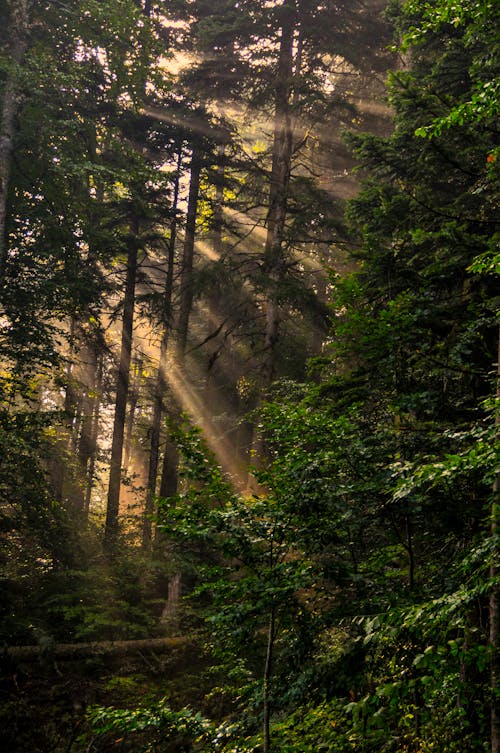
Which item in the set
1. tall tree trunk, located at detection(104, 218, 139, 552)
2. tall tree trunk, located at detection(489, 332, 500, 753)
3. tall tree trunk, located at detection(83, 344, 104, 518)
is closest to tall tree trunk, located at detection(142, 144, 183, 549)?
tall tree trunk, located at detection(104, 218, 139, 552)

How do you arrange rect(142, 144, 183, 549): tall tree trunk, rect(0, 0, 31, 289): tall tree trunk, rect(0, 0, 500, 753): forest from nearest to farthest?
1. rect(0, 0, 500, 753): forest
2. rect(0, 0, 31, 289): tall tree trunk
3. rect(142, 144, 183, 549): tall tree trunk

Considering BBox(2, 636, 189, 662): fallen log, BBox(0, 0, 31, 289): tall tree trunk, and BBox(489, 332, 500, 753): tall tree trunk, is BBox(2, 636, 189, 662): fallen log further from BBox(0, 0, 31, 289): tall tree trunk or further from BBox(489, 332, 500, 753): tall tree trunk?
BBox(489, 332, 500, 753): tall tree trunk

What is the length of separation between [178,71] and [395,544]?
58.1 ft

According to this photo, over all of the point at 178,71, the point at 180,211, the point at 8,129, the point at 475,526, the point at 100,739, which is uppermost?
the point at 178,71

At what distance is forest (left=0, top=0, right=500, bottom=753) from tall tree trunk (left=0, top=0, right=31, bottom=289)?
0.22 feet

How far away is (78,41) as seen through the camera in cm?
1460

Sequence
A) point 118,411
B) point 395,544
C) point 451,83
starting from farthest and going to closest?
1. point 118,411
2. point 451,83
3. point 395,544

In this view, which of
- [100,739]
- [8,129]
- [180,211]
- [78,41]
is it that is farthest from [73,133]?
[100,739]

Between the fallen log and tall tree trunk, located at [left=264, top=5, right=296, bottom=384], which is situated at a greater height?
tall tree trunk, located at [left=264, top=5, right=296, bottom=384]

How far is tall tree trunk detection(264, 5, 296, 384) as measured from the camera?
15.5 metres

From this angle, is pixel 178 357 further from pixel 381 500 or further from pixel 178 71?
pixel 381 500

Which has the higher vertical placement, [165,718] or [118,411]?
[118,411]

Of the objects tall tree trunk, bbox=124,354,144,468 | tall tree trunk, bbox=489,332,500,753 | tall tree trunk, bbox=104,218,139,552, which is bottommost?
tall tree trunk, bbox=489,332,500,753

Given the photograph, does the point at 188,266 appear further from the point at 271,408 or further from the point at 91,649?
the point at 271,408
